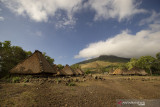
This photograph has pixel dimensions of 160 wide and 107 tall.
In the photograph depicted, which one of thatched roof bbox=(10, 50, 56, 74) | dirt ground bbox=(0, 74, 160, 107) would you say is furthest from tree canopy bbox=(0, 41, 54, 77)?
dirt ground bbox=(0, 74, 160, 107)

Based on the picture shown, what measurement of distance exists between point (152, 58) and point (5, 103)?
57527mm

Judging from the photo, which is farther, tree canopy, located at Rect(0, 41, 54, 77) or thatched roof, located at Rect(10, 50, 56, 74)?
tree canopy, located at Rect(0, 41, 54, 77)

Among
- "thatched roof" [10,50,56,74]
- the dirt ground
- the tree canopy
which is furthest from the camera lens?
the tree canopy

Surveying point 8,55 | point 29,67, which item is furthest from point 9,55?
point 29,67

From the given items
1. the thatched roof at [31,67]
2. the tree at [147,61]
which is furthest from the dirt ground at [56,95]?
the tree at [147,61]

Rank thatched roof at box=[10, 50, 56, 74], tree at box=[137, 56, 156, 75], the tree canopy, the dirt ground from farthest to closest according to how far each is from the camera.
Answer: tree at box=[137, 56, 156, 75]
the tree canopy
thatched roof at box=[10, 50, 56, 74]
the dirt ground

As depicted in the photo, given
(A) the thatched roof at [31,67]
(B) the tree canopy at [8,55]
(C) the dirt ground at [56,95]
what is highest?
(B) the tree canopy at [8,55]

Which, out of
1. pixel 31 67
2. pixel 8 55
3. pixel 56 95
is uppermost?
pixel 8 55

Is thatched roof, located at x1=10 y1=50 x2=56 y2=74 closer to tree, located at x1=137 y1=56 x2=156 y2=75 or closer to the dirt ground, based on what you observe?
the dirt ground

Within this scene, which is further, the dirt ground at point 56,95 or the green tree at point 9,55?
the green tree at point 9,55

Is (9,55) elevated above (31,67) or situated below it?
above

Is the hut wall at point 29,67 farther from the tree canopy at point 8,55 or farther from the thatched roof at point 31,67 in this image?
the tree canopy at point 8,55

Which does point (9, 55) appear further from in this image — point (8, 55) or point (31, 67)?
point (31, 67)

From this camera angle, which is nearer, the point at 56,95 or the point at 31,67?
the point at 56,95
